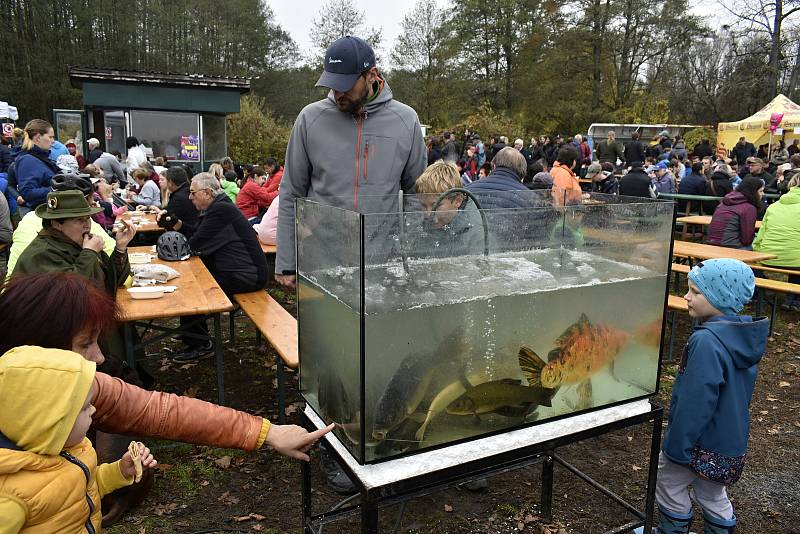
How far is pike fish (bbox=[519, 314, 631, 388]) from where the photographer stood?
192cm

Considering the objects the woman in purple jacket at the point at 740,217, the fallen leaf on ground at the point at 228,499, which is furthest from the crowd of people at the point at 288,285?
the woman in purple jacket at the point at 740,217

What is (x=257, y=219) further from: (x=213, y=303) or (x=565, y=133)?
(x=565, y=133)

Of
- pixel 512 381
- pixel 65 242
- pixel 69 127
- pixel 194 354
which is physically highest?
pixel 69 127

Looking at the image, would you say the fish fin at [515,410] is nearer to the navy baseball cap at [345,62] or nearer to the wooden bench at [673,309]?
the navy baseball cap at [345,62]

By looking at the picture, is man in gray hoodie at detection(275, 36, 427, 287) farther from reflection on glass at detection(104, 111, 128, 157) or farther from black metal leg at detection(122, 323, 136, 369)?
reflection on glass at detection(104, 111, 128, 157)

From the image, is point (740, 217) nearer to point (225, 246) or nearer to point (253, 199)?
point (225, 246)

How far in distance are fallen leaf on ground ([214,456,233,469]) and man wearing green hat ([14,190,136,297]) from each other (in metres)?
1.26

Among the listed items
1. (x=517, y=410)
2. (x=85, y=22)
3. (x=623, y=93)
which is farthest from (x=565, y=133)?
(x=517, y=410)

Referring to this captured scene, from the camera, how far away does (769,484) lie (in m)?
3.31

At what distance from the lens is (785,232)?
20.3ft

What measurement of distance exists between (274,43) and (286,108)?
471 centimetres

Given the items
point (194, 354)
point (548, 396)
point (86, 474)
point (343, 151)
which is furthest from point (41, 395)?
point (194, 354)

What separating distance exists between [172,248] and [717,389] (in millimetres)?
4479

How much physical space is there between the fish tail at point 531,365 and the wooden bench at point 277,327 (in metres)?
1.57
